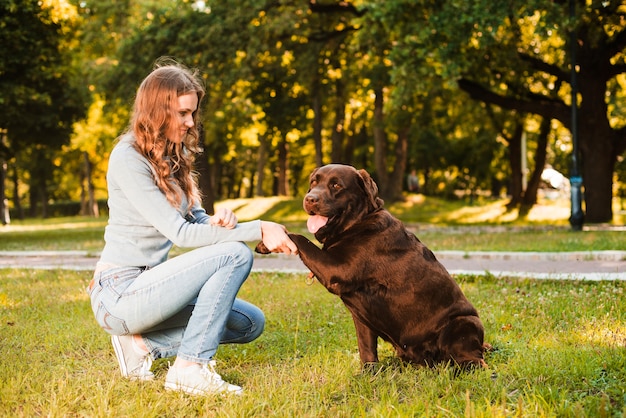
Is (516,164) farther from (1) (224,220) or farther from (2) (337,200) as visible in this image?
(1) (224,220)

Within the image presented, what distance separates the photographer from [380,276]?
3.97 m

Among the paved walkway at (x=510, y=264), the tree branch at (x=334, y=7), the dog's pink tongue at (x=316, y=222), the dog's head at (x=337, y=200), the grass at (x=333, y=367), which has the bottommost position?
the paved walkway at (x=510, y=264)

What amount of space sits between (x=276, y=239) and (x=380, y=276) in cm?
69

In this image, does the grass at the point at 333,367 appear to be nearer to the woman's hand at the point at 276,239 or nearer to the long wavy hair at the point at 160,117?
the woman's hand at the point at 276,239

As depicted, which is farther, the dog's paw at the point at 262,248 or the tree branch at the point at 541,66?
the tree branch at the point at 541,66

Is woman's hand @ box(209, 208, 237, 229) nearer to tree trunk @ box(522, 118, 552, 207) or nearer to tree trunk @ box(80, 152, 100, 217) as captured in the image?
tree trunk @ box(522, 118, 552, 207)

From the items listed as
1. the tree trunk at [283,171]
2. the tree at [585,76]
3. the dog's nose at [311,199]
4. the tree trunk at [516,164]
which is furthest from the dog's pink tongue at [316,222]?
the tree trunk at [283,171]

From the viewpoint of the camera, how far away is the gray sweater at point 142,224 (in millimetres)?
3975

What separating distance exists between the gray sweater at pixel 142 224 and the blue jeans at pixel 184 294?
0.08 meters

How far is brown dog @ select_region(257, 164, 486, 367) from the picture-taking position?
3.92 meters

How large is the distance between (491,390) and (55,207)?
5581 centimetres

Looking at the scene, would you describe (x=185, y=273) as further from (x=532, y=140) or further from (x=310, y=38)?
(x=532, y=140)

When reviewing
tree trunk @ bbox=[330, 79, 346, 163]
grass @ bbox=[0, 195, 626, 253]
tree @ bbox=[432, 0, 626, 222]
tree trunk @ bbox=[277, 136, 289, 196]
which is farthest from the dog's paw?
tree trunk @ bbox=[277, 136, 289, 196]

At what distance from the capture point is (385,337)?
4250 millimetres
